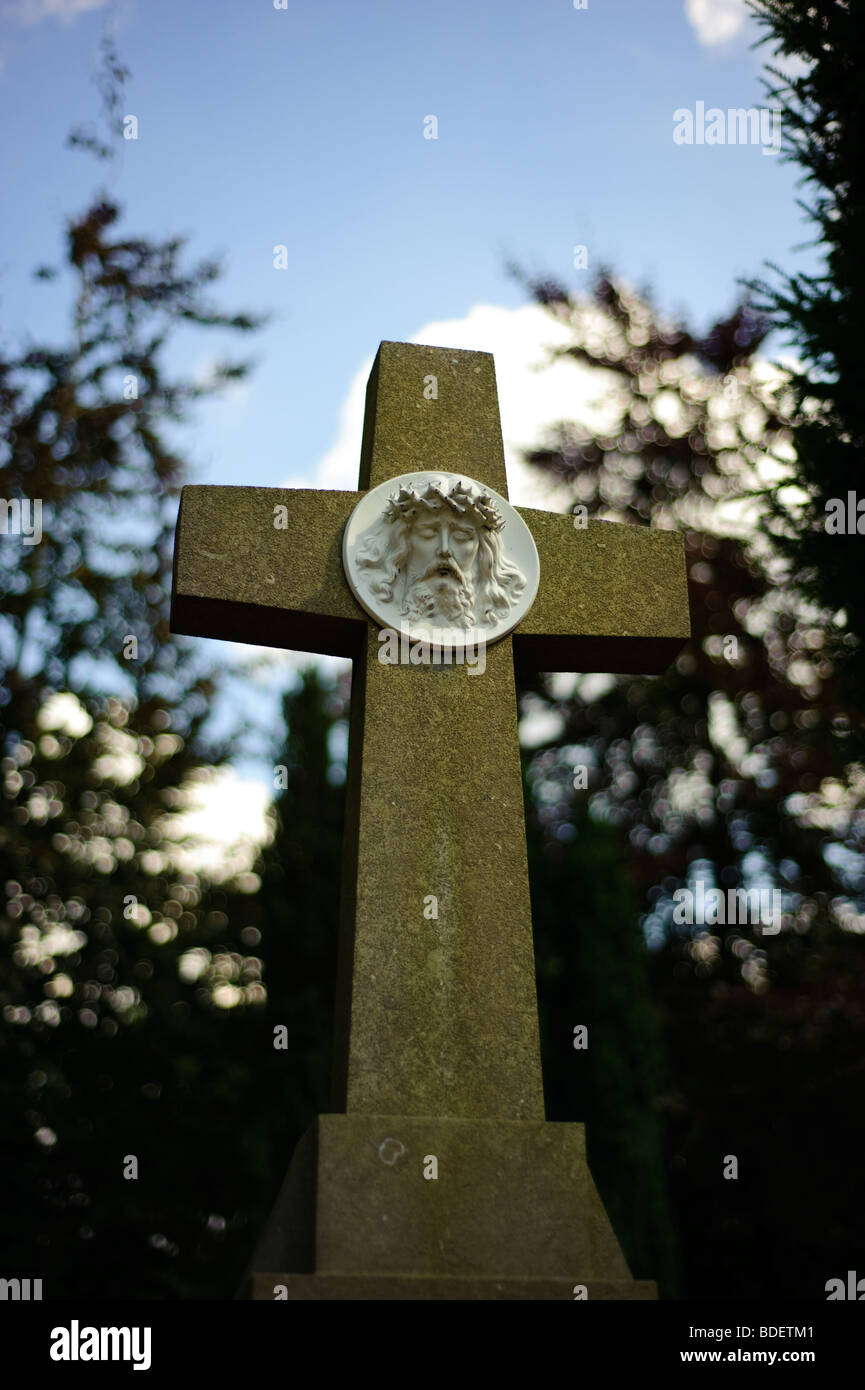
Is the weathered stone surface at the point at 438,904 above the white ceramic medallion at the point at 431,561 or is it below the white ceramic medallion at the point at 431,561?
below

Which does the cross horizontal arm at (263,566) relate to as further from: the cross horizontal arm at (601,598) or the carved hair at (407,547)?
the cross horizontal arm at (601,598)

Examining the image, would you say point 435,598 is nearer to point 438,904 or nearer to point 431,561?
point 431,561

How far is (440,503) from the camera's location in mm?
4617

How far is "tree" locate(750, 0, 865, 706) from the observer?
230 inches

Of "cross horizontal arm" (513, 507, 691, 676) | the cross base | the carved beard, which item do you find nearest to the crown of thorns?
the carved beard

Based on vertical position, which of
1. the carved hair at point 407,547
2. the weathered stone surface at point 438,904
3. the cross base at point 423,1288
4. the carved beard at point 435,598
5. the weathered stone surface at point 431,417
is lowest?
the cross base at point 423,1288

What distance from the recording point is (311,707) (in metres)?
12.5

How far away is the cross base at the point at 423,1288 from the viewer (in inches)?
133

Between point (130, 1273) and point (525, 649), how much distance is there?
867cm

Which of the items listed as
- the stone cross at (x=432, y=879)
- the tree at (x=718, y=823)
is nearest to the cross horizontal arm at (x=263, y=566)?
the stone cross at (x=432, y=879)

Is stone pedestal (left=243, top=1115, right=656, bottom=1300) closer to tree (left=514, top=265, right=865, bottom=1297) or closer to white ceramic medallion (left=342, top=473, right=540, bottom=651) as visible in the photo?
white ceramic medallion (left=342, top=473, right=540, bottom=651)

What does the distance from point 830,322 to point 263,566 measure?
2.92 metres

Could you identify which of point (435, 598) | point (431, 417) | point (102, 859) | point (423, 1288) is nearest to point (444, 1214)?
point (423, 1288)

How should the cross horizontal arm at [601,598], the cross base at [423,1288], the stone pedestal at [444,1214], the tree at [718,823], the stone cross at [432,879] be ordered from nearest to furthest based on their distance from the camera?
the cross base at [423,1288] < the stone pedestal at [444,1214] < the stone cross at [432,879] < the cross horizontal arm at [601,598] < the tree at [718,823]
